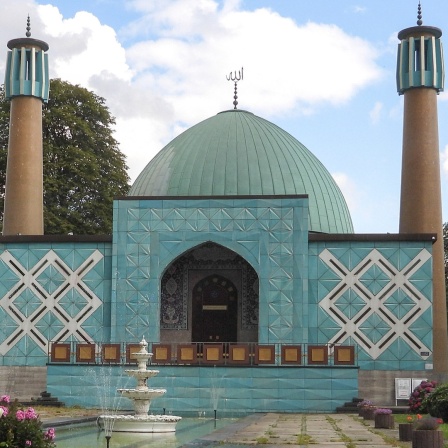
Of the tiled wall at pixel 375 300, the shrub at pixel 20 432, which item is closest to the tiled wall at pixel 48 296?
the tiled wall at pixel 375 300

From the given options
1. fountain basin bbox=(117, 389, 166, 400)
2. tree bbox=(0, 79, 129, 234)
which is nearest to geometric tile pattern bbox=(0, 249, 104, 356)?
tree bbox=(0, 79, 129, 234)

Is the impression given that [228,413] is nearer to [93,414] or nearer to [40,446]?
[93,414]

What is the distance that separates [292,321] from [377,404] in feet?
11.4

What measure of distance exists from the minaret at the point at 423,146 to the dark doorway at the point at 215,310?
20.5 ft

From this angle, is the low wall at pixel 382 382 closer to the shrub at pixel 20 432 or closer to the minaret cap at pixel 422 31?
the minaret cap at pixel 422 31

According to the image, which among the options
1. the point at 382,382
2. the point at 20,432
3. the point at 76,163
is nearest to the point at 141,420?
the point at 20,432

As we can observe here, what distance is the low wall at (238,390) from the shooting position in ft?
86.2

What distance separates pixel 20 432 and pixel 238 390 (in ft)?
53.5

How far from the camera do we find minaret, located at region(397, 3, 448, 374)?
103 ft

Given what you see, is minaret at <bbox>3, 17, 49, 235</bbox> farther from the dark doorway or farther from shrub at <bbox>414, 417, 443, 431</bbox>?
shrub at <bbox>414, 417, 443, 431</bbox>

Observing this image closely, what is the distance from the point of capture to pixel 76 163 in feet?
133

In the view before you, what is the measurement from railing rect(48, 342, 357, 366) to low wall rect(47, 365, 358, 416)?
0.30m

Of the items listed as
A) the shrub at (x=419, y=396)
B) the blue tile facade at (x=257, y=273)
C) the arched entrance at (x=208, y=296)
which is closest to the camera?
the shrub at (x=419, y=396)

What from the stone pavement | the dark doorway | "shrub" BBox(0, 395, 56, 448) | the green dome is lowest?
the stone pavement
